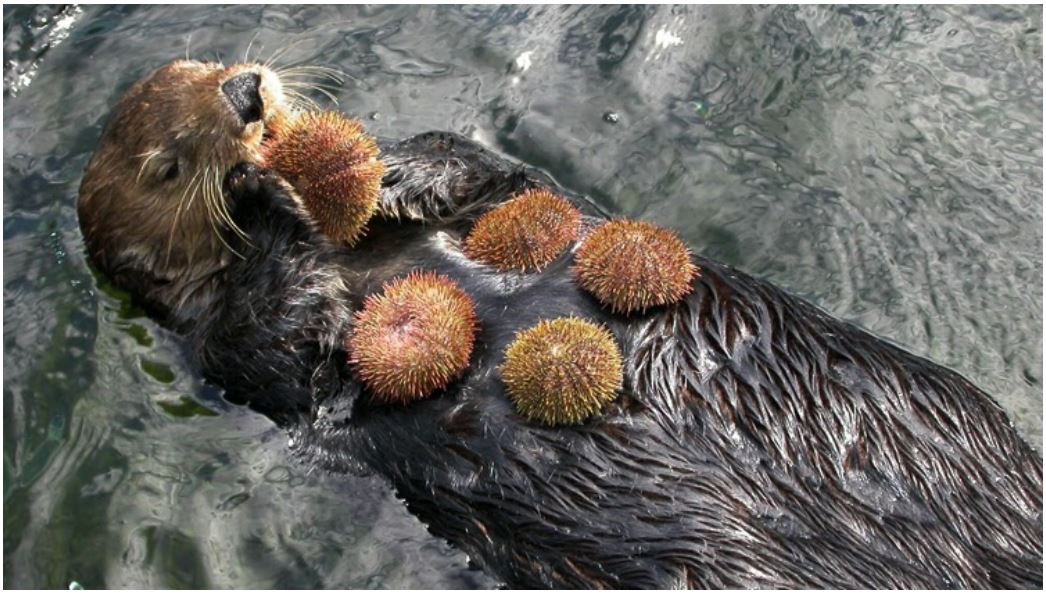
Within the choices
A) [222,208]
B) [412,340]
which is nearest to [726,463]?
[412,340]

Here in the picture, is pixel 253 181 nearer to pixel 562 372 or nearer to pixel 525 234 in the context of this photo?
pixel 525 234

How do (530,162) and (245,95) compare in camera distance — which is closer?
(245,95)

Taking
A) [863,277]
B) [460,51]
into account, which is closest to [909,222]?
[863,277]

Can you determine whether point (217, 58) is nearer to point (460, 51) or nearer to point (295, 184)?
point (460, 51)

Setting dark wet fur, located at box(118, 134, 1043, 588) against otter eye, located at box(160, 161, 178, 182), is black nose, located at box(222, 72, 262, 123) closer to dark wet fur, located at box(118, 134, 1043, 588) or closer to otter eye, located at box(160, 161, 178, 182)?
dark wet fur, located at box(118, 134, 1043, 588)

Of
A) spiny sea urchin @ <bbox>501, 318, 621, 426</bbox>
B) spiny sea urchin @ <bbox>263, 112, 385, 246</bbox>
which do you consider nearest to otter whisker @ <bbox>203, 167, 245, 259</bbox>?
spiny sea urchin @ <bbox>263, 112, 385, 246</bbox>
